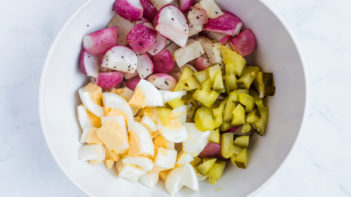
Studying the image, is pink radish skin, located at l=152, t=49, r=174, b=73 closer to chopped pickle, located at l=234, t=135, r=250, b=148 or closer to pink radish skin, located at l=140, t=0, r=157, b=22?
pink radish skin, located at l=140, t=0, r=157, b=22

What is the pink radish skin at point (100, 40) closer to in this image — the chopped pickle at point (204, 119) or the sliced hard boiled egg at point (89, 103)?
the sliced hard boiled egg at point (89, 103)

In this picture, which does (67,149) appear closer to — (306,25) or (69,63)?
(69,63)

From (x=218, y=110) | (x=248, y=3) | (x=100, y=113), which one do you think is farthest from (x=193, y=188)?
(x=248, y=3)

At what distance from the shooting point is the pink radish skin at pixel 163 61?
123cm

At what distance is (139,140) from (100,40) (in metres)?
0.34

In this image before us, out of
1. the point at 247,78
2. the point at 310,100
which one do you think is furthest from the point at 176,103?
the point at 310,100

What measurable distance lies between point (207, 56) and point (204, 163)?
35cm

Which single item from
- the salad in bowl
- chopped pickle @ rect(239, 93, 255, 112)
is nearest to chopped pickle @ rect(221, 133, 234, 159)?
the salad in bowl

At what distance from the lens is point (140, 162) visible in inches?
46.1

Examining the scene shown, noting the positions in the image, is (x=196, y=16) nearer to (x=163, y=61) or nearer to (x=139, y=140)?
(x=163, y=61)

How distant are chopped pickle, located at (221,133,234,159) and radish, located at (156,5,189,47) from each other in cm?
33

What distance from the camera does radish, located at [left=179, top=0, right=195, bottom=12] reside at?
1.20 metres

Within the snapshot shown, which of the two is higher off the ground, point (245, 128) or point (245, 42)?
point (245, 42)

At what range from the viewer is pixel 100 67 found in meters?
1.23
